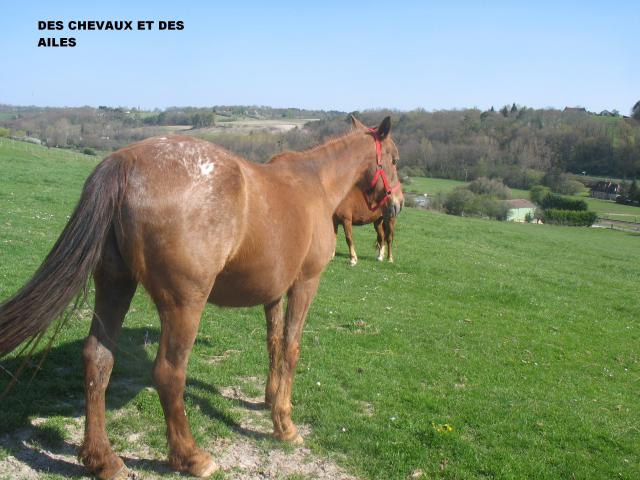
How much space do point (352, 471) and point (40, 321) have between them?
2.75 metres

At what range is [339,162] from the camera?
230 inches

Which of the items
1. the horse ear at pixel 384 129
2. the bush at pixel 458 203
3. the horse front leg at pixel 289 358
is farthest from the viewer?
the bush at pixel 458 203

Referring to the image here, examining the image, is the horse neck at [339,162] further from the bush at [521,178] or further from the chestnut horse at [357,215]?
the bush at [521,178]

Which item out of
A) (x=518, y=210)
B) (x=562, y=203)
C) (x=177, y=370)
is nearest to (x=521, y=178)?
(x=562, y=203)

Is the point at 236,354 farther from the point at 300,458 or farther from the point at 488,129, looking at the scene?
the point at 488,129

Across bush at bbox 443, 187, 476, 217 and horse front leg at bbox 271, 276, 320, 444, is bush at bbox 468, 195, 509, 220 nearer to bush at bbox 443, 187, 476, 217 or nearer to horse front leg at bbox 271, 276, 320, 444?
bush at bbox 443, 187, 476, 217

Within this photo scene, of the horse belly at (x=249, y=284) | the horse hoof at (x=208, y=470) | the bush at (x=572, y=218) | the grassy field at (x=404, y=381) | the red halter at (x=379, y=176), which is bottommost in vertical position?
the bush at (x=572, y=218)

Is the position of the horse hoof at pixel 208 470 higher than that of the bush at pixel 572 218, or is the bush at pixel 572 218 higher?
the horse hoof at pixel 208 470

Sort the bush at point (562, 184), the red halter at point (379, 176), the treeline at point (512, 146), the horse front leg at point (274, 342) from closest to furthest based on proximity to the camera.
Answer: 1. the horse front leg at point (274, 342)
2. the red halter at point (379, 176)
3. the bush at point (562, 184)
4. the treeline at point (512, 146)

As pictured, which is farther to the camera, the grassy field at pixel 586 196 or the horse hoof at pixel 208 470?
the grassy field at pixel 586 196

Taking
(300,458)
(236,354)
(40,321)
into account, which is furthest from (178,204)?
(236,354)

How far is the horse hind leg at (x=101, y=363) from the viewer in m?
3.94

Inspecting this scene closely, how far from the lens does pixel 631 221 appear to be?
197ft

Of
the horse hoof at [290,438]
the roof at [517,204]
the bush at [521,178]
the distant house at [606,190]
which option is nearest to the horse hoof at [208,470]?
the horse hoof at [290,438]
